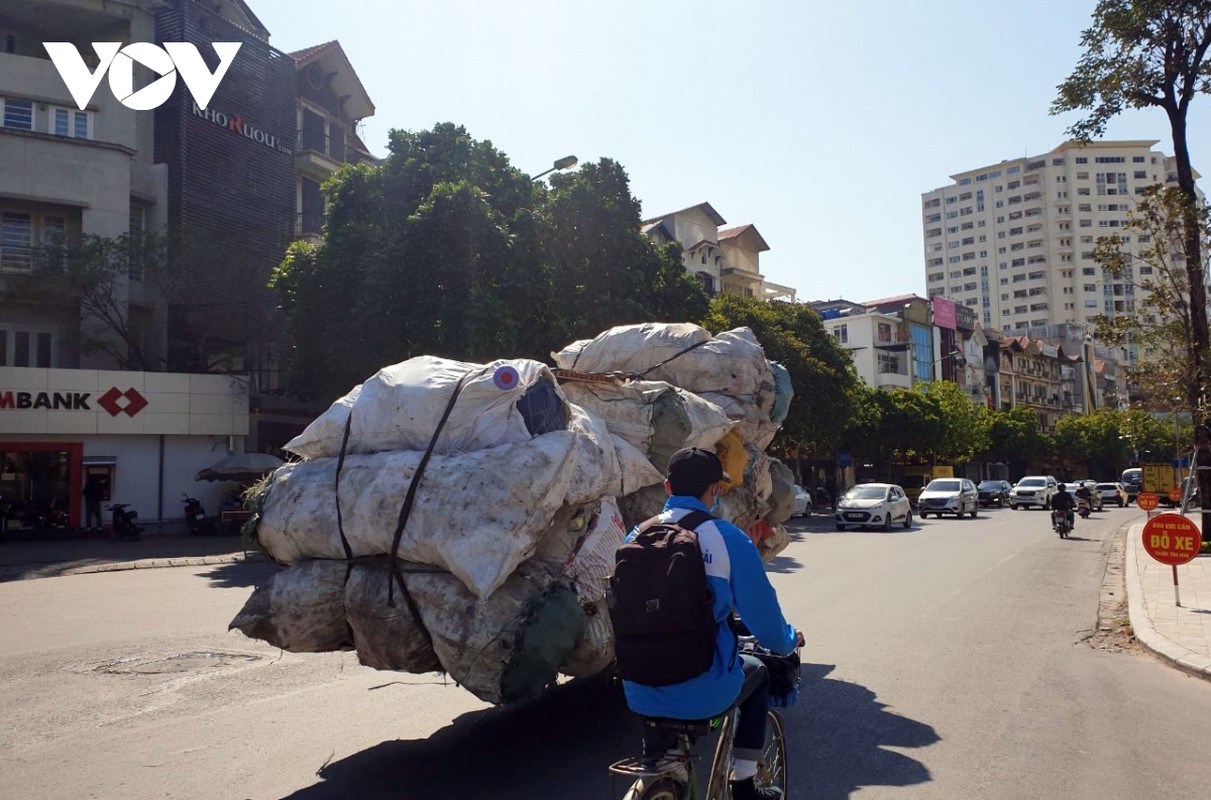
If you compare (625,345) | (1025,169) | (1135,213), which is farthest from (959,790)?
(1025,169)

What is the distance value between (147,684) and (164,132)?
25.5 meters

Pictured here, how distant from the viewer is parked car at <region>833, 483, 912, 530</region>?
28.6 m

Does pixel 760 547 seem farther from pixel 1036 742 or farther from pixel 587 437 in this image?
pixel 587 437

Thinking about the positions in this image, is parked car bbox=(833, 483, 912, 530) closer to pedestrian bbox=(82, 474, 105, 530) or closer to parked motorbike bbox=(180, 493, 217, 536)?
parked motorbike bbox=(180, 493, 217, 536)

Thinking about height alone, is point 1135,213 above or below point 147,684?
above

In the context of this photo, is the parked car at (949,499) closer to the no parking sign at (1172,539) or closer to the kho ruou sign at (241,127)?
the no parking sign at (1172,539)

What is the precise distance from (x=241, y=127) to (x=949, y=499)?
29.2 m

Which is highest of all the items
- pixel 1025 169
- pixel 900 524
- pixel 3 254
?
pixel 1025 169

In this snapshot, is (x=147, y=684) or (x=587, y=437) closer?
(x=587, y=437)

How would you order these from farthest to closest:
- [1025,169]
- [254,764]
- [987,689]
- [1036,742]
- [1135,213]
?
[1025,169], [1135,213], [987,689], [1036,742], [254,764]

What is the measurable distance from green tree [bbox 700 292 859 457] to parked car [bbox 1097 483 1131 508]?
21915 mm

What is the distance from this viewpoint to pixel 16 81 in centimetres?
2469

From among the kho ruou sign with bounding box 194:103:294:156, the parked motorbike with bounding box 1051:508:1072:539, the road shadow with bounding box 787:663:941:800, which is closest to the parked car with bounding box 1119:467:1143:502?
the parked motorbike with bounding box 1051:508:1072:539

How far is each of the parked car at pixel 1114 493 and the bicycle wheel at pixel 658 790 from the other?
54469mm
